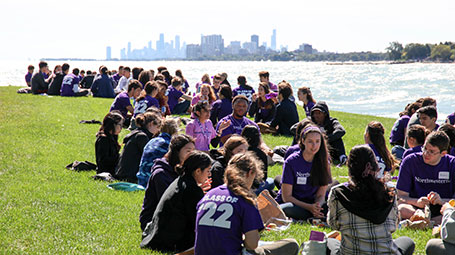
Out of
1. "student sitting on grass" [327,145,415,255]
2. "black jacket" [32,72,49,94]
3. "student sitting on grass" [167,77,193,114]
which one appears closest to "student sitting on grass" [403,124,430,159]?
"student sitting on grass" [327,145,415,255]

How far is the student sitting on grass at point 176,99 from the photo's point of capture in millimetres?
16781

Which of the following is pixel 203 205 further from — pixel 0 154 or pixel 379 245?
pixel 0 154

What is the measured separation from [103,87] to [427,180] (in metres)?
17.9

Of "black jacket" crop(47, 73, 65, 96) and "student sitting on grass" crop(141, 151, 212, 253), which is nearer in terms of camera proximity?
"student sitting on grass" crop(141, 151, 212, 253)

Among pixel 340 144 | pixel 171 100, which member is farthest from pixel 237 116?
pixel 171 100

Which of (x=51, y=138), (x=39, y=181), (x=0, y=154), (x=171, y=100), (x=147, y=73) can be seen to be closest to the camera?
(x=39, y=181)

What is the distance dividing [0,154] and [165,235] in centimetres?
661

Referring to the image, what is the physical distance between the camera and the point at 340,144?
420 inches

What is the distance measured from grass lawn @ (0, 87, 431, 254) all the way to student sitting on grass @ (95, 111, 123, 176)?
0.38m

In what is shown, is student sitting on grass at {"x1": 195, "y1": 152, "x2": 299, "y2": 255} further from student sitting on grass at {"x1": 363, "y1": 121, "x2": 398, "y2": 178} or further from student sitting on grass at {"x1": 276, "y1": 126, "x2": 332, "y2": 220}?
student sitting on grass at {"x1": 363, "y1": 121, "x2": 398, "y2": 178}

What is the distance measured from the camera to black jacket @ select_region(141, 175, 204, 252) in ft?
15.7

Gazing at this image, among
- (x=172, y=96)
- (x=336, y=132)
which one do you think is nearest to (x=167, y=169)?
(x=336, y=132)

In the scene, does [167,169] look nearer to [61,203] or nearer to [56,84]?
[61,203]

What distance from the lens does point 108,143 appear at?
8516mm
